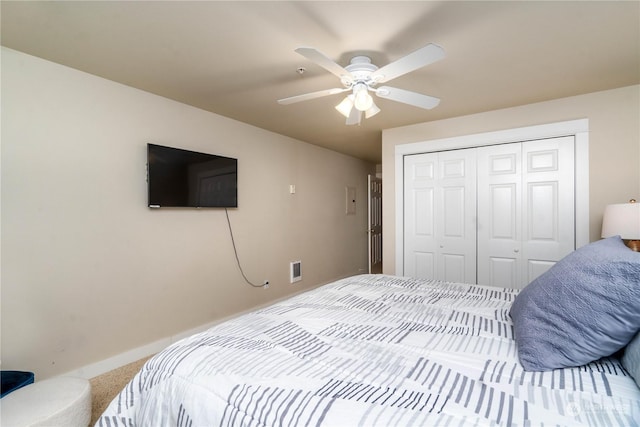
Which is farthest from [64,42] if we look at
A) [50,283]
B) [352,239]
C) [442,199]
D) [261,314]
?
[352,239]

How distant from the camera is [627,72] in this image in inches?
93.4

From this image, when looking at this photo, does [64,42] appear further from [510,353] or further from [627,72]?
[627,72]

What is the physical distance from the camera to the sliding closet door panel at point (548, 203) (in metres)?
2.93

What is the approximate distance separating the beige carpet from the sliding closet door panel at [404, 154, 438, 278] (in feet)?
9.83

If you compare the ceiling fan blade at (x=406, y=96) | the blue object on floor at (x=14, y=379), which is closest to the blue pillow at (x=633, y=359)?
the ceiling fan blade at (x=406, y=96)

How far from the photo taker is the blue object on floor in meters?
1.85

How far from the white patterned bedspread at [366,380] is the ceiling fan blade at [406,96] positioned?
1.40 meters

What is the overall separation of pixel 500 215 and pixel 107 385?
381 cm

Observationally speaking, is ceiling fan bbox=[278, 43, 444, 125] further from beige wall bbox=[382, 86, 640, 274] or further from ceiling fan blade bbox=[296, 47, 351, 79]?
beige wall bbox=[382, 86, 640, 274]

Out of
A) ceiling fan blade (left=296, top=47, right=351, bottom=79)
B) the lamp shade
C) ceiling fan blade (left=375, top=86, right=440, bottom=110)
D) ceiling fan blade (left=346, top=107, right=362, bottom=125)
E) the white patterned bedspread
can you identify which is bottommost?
the white patterned bedspread

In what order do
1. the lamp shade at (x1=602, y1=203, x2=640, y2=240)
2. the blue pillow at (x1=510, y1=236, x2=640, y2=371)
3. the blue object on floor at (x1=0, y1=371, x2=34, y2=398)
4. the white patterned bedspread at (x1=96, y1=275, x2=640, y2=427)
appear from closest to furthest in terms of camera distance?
the white patterned bedspread at (x1=96, y1=275, x2=640, y2=427) → the blue pillow at (x1=510, y1=236, x2=640, y2=371) → the blue object on floor at (x1=0, y1=371, x2=34, y2=398) → the lamp shade at (x1=602, y1=203, x2=640, y2=240)

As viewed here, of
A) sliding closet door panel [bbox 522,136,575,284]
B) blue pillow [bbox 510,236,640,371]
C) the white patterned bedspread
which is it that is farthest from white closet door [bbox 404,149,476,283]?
blue pillow [bbox 510,236,640,371]

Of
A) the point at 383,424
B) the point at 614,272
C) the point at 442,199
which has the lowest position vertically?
the point at 383,424

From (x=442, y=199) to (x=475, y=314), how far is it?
7.34 feet
